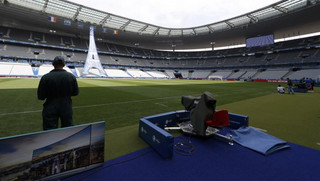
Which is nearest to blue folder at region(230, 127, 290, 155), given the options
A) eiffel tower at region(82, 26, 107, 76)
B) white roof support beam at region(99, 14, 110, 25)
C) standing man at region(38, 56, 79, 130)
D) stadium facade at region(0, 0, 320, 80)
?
standing man at region(38, 56, 79, 130)

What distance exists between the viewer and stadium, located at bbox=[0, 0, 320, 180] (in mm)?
3064

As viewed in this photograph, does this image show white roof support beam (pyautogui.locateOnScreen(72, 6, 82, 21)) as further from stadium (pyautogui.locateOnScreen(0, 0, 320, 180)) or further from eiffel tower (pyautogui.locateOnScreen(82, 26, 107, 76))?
eiffel tower (pyautogui.locateOnScreen(82, 26, 107, 76))

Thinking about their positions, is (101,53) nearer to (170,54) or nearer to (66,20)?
(66,20)

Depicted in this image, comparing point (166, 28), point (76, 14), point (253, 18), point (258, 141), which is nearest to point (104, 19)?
point (76, 14)

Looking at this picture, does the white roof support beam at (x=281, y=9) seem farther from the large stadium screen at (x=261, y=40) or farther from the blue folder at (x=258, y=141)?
the blue folder at (x=258, y=141)

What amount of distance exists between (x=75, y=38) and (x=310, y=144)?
75.5 m

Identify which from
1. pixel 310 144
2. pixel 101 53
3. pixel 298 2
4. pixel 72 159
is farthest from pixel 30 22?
pixel 298 2

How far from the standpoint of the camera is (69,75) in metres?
2.93

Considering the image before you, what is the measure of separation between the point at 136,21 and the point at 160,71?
33.2 meters

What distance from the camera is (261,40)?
1836 inches

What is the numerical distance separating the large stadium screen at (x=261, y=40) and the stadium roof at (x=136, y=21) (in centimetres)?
1169

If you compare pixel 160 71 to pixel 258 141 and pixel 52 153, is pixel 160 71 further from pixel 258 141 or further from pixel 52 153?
pixel 52 153

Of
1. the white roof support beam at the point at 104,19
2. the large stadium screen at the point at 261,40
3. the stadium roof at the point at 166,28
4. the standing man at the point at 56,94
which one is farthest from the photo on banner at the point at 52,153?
the large stadium screen at the point at 261,40

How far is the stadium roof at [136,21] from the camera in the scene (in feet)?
99.9
